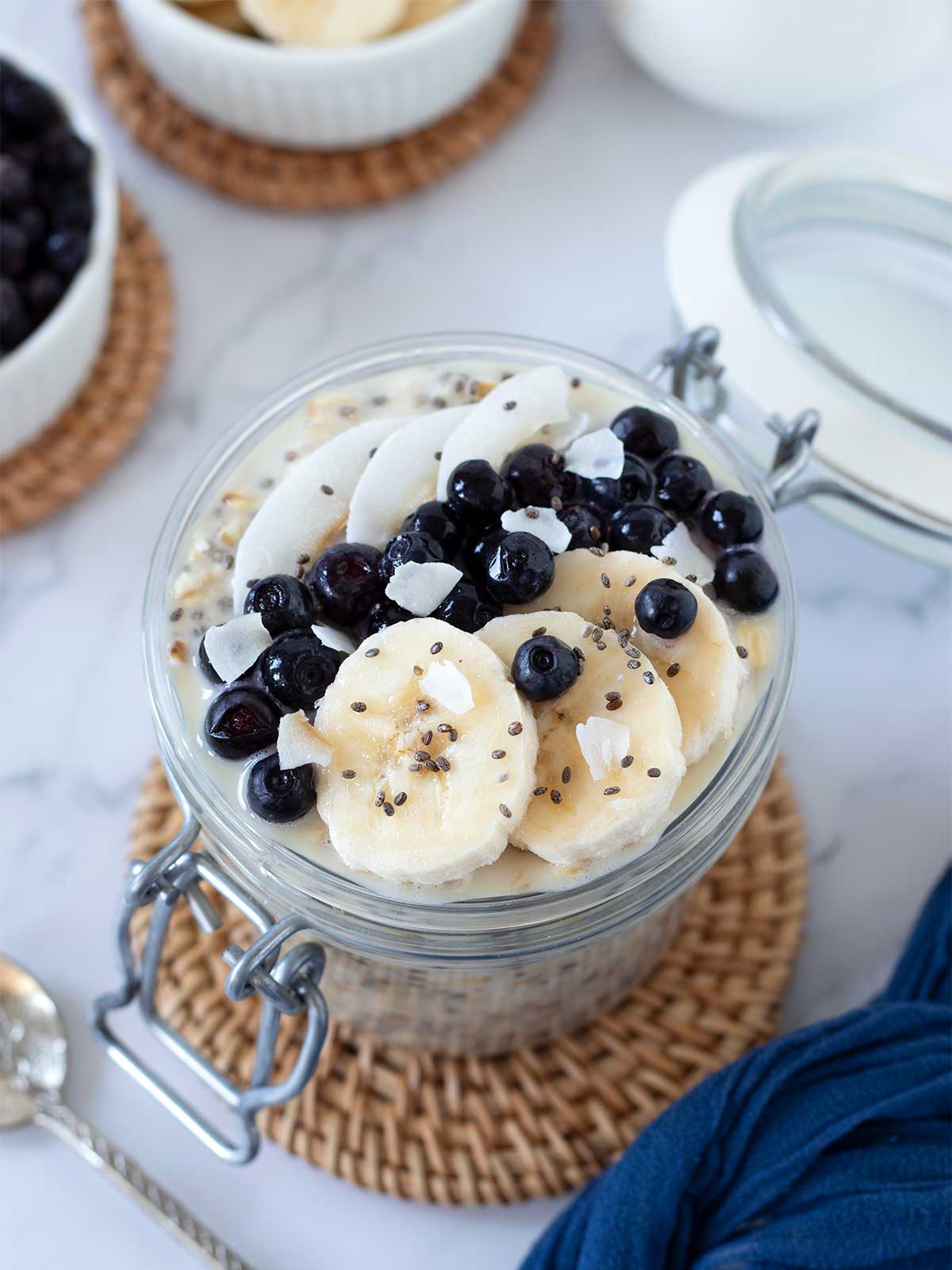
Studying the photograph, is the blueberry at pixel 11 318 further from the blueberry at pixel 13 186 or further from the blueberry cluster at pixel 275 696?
the blueberry cluster at pixel 275 696

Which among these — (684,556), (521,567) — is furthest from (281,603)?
(684,556)

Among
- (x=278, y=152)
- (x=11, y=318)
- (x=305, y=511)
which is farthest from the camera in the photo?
(x=278, y=152)

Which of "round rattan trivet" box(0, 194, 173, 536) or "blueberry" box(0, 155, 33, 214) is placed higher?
"blueberry" box(0, 155, 33, 214)

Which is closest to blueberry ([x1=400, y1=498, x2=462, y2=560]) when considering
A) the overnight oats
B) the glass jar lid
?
the overnight oats

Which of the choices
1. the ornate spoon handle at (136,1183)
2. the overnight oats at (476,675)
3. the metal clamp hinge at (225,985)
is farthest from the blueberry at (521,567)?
the ornate spoon handle at (136,1183)

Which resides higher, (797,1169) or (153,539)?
(153,539)

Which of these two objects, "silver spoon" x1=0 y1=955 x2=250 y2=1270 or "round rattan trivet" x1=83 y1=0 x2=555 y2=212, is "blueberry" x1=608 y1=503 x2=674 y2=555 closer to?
"silver spoon" x1=0 y1=955 x2=250 y2=1270

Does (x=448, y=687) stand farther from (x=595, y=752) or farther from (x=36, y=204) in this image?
(x=36, y=204)
